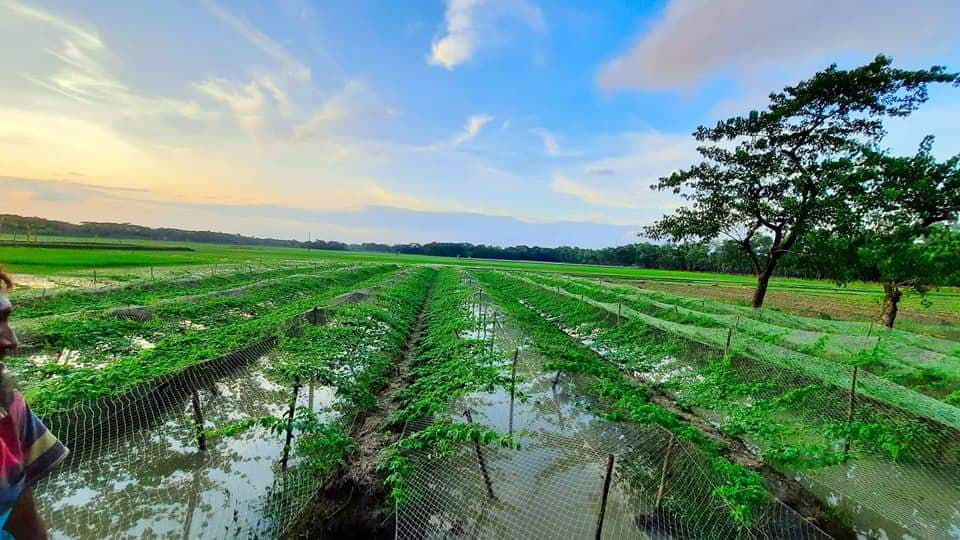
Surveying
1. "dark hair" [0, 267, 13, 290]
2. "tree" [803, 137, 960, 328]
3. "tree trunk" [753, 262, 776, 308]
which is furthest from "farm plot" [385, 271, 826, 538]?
"tree trunk" [753, 262, 776, 308]

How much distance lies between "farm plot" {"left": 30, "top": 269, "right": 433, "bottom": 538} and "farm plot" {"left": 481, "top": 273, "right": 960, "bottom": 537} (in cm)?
588

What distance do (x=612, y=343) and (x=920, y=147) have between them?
36.2 ft

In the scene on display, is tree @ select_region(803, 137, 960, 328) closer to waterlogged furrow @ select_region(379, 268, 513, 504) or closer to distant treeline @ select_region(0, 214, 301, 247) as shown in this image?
waterlogged furrow @ select_region(379, 268, 513, 504)

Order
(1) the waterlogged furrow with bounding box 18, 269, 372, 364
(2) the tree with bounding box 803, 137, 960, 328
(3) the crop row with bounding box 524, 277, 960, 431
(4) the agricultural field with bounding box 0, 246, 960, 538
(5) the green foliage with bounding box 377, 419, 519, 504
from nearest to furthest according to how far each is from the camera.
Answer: (4) the agricultural field with bounding box 0, 246, 960, 538 < (5) the green foliage with bounding box 377, 419, 519, 504 < (3) the crop row with bounding box 524, 277, 960, 431 < (1) the waterlogged furrow with bounding box 18, 269, 372, 364 < (2) the tree with bounding box 803, 137, 960, 328

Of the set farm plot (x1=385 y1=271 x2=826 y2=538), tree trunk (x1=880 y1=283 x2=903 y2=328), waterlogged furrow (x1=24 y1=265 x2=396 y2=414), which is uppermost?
tree trunk (x1=880 y1=283 x2=903 y2=328)

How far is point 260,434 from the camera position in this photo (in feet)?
20.0

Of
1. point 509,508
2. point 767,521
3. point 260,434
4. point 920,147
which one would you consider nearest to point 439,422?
point 509,508

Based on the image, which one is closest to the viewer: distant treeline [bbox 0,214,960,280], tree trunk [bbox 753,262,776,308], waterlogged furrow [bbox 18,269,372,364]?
waterlogged furrow [bbox 18,269,372,364]

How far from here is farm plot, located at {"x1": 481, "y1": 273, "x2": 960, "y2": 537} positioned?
16.4ft

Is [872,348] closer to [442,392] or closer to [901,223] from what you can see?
[901,223]

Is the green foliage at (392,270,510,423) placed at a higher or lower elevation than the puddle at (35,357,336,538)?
higher

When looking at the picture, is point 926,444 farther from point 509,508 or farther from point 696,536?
point 509,508

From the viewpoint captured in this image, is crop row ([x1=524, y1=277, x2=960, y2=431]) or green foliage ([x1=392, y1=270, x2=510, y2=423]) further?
green foliage ([x1=392, y1=270, x2=510, y2=423])

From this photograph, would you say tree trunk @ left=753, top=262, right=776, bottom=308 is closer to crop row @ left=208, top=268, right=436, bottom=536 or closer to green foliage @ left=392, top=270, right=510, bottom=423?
green foliage @ left=392, top=270, right=510, bottom=423
